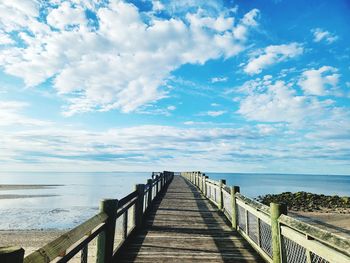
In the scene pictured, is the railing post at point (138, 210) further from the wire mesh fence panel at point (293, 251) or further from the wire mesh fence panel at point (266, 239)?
the wire mesh fence panel at point (293, 251)

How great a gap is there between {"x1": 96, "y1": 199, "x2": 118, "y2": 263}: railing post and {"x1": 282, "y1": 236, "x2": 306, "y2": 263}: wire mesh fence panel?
3211 mm

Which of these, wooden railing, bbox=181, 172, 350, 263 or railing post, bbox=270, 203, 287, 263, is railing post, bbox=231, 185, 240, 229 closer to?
wooden railing, bbox=181, 172, 350, 263

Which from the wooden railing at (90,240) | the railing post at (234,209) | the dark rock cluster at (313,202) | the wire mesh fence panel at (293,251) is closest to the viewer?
the wooden railing at (90,240)

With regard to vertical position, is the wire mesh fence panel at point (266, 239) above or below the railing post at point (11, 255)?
below

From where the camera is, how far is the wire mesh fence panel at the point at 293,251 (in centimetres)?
497

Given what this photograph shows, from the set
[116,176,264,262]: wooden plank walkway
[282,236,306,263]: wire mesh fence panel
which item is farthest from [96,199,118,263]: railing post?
[282,236,306,263]: wire mesh fence panel

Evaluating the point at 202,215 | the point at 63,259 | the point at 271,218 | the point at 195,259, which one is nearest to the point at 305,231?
the point at 271,218

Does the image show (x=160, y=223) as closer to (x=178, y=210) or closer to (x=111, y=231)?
(x=178, y=210)

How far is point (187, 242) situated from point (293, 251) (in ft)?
9.89

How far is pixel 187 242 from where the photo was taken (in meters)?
7.56

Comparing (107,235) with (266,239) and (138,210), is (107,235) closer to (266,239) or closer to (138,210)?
(266,239)

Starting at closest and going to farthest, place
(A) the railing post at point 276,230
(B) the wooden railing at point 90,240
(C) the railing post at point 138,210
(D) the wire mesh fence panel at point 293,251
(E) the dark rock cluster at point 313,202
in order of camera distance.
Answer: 1. (B) the wooden railing at point 90,240
2. (D) the wire mesh fence panel at point 293,251
3. (A) the railing post at point 276,230
4. (C) the railing post at point 138,210
5. (E) the dark rock cluster at point 313,202

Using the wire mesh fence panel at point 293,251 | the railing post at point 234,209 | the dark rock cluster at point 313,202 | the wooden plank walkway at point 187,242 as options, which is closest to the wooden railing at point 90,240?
the wooden plank walkway at point 187,242

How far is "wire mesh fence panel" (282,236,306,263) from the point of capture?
497 cm
